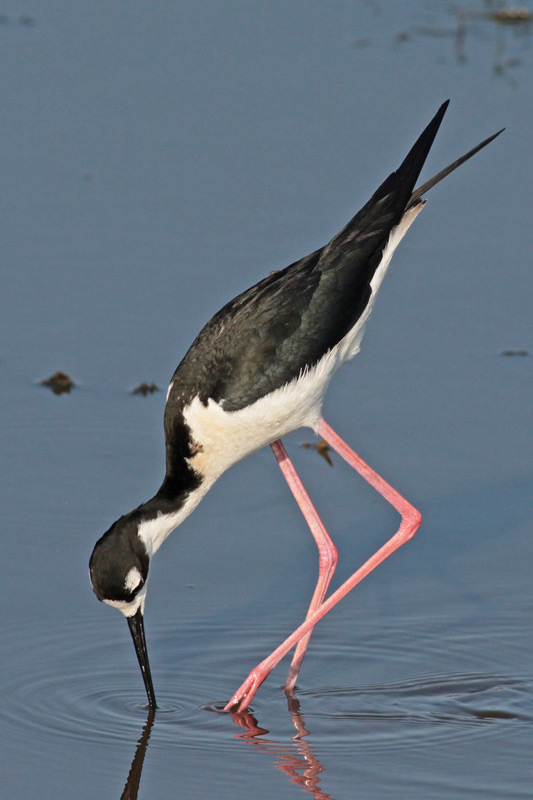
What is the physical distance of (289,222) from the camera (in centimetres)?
918

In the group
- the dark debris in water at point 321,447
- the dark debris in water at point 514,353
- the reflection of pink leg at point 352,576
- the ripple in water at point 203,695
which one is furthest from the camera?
the dark debris in water at point 514,353

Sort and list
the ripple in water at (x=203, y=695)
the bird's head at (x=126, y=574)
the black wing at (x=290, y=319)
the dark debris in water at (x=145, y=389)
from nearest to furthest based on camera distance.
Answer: the ripple in water at (x=203, y=695) < the bird's head at (x=126, y=574) < the black wing at (x=290, y=319) < the dark debris in water at (x=145, y=389)


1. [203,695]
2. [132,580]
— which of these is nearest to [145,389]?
[132,580]

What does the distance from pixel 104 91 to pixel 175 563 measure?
5567 millimetres

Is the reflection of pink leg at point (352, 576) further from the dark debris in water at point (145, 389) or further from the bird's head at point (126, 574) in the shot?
the dark debris in water at point (145, 389)

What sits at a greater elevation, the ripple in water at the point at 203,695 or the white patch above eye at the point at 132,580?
the white patch above eye at the point at 132,580

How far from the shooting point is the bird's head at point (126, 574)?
552cm

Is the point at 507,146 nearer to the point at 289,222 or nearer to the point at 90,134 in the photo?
the point at 289,222

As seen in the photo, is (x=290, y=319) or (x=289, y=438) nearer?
(x=290, y=319)

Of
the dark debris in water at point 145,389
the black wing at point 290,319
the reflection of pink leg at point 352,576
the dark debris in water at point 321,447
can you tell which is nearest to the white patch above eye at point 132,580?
the reflection of pink leg at point 352,576

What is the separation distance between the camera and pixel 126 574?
5.55 meters

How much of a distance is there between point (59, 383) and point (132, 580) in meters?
2.27

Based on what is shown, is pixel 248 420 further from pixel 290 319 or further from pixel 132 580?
pixel 132 580

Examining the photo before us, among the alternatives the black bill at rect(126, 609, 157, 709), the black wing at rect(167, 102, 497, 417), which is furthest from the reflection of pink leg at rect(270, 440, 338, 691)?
the black bill at rect(126, 609, 157, 709)
